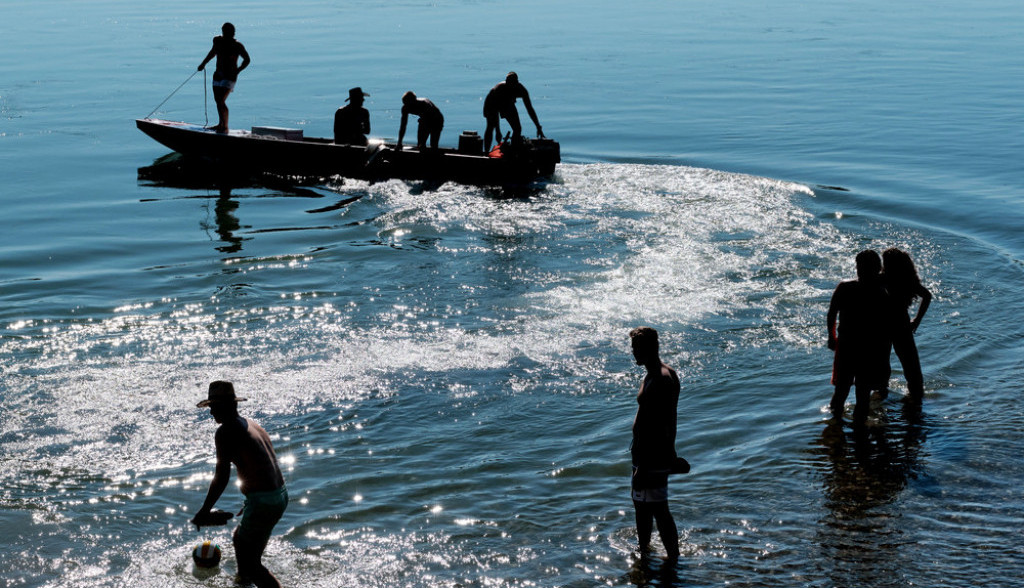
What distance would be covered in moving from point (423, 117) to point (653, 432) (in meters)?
15.4

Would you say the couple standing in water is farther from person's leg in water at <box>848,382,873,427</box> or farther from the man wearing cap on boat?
the man wearing cap on boat

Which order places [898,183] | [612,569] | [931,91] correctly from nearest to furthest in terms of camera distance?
[612,569]
[898,183]
[931,91]

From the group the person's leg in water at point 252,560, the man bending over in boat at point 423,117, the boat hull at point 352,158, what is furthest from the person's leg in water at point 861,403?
the man bending over in boat at point 423,117

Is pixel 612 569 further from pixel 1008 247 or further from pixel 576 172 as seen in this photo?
pixel 576 172

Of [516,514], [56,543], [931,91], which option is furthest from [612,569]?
[931,91]

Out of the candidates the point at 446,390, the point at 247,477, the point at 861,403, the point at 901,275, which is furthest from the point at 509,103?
the point at 247,477

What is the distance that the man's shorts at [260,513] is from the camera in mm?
7664

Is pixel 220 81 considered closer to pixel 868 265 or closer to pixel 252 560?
pixel 868 265

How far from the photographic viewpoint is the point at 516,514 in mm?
9453

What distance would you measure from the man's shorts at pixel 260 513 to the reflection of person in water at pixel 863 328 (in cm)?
524

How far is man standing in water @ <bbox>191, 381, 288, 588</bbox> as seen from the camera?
7535 mm

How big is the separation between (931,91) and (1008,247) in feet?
64.9


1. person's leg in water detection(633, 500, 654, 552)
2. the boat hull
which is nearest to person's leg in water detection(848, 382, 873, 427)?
person's leg in water detection(633, 500, 654, 552)

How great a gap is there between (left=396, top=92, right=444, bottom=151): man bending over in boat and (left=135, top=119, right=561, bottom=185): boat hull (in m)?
0.32
